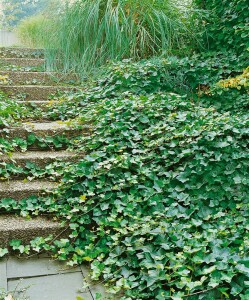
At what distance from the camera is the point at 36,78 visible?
4.62 meters

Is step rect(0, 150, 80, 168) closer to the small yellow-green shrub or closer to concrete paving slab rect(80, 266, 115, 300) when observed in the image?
concrete paving slab rect(80, 266, 115, 300)

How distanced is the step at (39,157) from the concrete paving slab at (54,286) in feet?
3.39

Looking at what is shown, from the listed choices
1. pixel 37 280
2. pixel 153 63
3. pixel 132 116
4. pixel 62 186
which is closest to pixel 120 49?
Answer: pixel 153 63

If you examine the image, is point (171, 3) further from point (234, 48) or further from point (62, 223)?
point (62, 223)

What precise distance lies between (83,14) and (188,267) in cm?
392

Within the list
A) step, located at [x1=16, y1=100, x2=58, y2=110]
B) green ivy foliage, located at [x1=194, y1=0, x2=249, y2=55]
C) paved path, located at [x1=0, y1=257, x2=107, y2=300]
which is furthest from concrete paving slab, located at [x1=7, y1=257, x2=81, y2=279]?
green ivy foliage, located at [x1=194, y1=0, x2=249, y2=55]

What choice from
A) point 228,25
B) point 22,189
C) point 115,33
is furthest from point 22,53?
point 22,189

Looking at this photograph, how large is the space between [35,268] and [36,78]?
119 inches

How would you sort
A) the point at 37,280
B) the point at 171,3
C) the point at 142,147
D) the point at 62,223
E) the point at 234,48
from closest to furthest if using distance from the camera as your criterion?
the point at 37,280
the point at 62,223
the point at 142,147
the point at 234,48
the point at 171,3

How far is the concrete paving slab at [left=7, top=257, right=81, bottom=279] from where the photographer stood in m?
2.09

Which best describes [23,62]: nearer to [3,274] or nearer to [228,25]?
[228,25]

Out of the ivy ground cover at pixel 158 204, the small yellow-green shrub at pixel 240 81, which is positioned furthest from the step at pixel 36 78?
the small yellow-green shrub at pixel 240 81

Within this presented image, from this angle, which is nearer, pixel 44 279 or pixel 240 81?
pixel 44 279

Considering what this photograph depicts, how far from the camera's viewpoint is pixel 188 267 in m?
1.90
